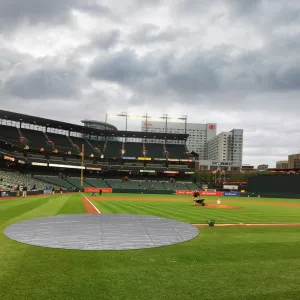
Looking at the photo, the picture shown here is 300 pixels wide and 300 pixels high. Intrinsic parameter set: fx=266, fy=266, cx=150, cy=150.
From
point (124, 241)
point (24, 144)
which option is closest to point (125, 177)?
point (24, 144)

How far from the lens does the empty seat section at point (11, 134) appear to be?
70125mm

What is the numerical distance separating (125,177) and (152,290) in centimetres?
8479

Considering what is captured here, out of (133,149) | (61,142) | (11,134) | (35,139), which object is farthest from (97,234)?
(133,149)

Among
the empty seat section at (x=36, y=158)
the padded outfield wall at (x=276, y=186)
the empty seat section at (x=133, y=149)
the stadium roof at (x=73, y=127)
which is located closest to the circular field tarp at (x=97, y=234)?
the padded outfield wall at (x=276, y=186)

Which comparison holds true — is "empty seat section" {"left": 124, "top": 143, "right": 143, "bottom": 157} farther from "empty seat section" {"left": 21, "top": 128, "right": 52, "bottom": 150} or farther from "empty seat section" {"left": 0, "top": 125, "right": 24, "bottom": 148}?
"empty seat section" {"left": 0, "top": 125, "right": 24, "bottom": 148}

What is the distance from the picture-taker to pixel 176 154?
9850 cm

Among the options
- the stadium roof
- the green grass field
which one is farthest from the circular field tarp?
the stadium roof

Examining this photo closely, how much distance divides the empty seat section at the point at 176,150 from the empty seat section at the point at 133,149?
10.8 m

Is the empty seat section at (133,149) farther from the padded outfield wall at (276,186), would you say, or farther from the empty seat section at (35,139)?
the padded outfield wall at (276,186)

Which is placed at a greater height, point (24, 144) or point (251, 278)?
point (24, 144)

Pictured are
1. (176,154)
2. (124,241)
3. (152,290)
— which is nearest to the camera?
(152,290)

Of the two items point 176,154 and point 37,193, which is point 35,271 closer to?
point 37,193

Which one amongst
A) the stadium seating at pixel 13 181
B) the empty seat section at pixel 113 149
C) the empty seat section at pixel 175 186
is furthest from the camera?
the empty seat section at pixel 113 149

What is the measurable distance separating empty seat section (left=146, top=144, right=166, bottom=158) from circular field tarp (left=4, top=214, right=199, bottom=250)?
263ft
